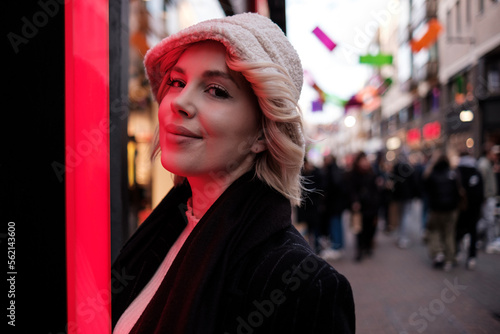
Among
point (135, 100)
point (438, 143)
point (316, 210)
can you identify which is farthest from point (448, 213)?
point (438, 143)

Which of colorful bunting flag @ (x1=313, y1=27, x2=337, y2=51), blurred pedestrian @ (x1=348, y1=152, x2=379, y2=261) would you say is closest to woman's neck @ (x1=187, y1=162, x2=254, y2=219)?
colorful bunting flag @ (x1=313, y1=27, x2=337, y2=51)

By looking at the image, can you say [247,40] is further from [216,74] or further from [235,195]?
[235,195]

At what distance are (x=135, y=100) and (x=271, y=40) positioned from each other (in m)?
5.59

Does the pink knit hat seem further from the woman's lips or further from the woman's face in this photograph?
the woman's lips

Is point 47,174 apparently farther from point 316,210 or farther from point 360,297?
point 316,210

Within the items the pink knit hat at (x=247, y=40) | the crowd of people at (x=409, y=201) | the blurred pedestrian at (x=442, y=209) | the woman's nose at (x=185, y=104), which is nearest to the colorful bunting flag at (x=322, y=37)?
the pink knit hat at (x=247, y=40)

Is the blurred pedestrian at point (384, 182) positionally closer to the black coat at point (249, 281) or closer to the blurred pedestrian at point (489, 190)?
the blurred pedestrian at point (489, 190)

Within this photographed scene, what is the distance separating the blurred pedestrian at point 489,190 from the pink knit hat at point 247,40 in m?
7.48

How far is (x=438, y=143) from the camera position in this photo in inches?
790

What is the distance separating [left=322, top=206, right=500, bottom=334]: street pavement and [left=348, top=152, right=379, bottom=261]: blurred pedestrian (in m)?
0.39

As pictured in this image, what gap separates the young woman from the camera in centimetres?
99

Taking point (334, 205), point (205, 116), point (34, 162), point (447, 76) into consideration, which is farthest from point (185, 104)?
point (447, 76)

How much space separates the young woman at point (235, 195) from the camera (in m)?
0.99

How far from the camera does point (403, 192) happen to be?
8.87 m
